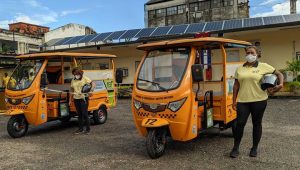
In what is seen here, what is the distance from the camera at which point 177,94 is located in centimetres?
625

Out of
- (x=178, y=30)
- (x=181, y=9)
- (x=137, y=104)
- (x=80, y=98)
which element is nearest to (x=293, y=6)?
(x=178, y=30)

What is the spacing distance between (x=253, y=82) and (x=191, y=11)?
124 feet

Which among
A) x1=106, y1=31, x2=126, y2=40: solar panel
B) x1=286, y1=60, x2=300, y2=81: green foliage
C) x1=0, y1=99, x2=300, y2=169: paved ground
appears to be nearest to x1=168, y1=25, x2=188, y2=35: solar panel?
x1=106, y1=31, x2=126, y2=40: solar panel

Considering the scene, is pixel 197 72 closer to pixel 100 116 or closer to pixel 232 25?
pixel 100 116

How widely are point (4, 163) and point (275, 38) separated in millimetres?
14624

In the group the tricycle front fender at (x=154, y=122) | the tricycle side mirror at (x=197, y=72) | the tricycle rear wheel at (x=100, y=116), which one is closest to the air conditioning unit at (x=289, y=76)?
the tricycle rear wheel at (x=100, y=116)

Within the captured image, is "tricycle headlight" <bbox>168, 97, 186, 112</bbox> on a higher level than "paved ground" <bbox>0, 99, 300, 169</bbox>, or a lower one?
higher

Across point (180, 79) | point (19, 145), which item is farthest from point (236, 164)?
point (19, 145)

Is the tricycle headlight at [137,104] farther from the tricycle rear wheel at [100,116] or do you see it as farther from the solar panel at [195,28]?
the solar panel at [195,28]

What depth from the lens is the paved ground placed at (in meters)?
6.03

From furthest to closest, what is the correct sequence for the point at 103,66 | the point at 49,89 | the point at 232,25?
1. the point at 232,25
2. the point at 103,66
3. the point at 49,89

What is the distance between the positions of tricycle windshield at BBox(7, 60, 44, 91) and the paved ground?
1383 millimetres

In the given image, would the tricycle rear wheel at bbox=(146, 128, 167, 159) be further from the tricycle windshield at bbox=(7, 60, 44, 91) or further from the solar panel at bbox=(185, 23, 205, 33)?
the solar panel at bbox=(185, 23, 205, 33)

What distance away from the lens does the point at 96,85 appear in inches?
424
